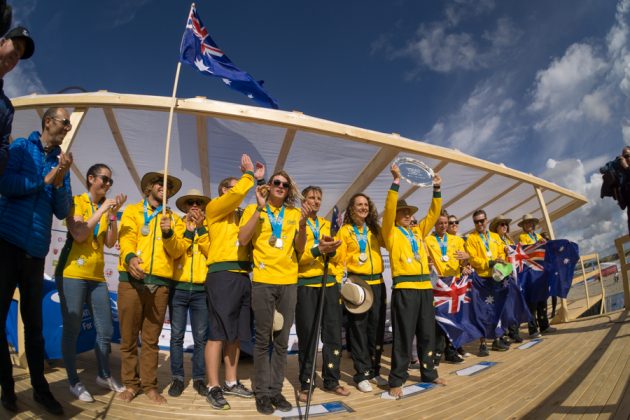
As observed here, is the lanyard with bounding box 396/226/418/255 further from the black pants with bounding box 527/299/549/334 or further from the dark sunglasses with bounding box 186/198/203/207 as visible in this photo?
the black pants with bounding box 527/299/549/334

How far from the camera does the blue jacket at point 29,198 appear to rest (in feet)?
7.53

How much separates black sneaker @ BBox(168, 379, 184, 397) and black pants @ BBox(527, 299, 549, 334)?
6.28 meters

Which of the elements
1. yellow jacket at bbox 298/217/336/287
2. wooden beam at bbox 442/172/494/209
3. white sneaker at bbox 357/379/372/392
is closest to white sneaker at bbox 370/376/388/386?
white sneaker at bbox 357/379/372/392

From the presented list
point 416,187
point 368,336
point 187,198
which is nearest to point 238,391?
point 368,336

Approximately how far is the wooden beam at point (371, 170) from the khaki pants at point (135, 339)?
151 inches

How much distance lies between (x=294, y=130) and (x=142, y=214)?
2.36m

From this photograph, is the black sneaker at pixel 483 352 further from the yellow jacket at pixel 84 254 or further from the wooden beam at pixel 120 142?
the wooden beam at pixel 120 142

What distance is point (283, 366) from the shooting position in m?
3.03

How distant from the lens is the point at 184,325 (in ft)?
11.9

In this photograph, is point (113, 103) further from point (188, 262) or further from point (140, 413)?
point (140, 413)

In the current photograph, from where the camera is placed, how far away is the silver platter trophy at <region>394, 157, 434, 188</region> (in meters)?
4.58

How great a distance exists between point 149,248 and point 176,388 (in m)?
1.44

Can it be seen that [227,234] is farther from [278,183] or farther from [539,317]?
[539,317]

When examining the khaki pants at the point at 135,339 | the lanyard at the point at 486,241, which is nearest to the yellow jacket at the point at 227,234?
the khaki pants at the point at 135,339
